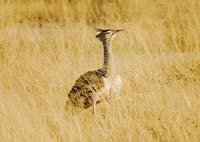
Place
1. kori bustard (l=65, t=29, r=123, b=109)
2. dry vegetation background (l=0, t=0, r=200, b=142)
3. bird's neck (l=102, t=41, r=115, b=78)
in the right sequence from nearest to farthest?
dry vegetation background (l=0, t=0, r=200, b=142) → kori bustard (l=65, t=29, r=123, b=109) → bird's neck (l=102, t=41, r=115, b=78)

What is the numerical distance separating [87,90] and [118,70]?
5.82ft

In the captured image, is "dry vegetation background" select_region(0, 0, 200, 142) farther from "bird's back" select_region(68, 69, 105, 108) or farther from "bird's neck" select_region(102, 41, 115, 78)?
"bird's neck" select_region(102, 41, 115, 78)

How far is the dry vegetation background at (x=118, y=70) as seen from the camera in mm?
Answer: 5984

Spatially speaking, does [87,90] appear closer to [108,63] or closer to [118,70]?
[108,63]

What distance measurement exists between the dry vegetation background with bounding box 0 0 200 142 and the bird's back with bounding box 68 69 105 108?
0.39 ft

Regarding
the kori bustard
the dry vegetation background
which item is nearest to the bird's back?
the kori bustard

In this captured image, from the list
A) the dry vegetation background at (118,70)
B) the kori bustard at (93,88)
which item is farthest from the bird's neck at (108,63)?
the dry vegetation background at (118,70)

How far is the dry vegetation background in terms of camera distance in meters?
5.98

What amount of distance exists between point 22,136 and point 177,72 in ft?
9.09

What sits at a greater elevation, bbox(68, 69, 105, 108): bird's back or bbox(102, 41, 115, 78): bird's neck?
bbox(102, 41, 115, 78): bird's neck

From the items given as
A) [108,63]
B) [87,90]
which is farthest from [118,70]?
[87,90]

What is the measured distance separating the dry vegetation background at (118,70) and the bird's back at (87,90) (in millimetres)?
119

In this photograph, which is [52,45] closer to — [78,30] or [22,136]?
[78,30]

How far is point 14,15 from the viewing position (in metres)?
15.3
